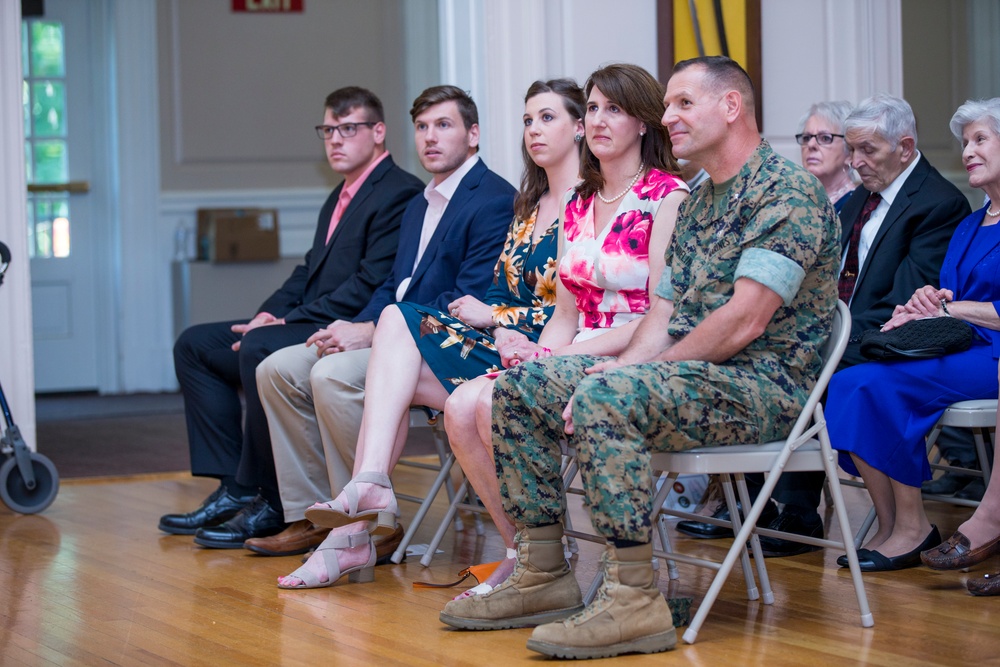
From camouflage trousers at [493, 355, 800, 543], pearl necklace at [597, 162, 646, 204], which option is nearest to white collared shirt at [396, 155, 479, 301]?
pearl necklace at [597, 162, 646, 204]

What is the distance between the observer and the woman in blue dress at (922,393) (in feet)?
10.4

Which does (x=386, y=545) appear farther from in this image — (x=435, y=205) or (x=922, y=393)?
(x=922, y=393)

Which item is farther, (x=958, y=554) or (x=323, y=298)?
(x=323, y=298)

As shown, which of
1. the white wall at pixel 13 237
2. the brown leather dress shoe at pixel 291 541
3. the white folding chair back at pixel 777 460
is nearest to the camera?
the white folding chair back at pixel 777 460

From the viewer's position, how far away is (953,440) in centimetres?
443

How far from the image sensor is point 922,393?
3.18m

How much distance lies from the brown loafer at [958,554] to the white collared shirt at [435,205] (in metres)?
1.75

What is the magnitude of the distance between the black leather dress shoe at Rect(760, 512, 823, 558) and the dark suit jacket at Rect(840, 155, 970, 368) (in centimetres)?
48

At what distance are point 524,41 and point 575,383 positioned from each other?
2.62 meters

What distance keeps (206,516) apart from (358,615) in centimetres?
132

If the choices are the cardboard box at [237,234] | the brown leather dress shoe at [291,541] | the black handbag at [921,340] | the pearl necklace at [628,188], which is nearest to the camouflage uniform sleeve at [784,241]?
the pearl necklace at [628,188]

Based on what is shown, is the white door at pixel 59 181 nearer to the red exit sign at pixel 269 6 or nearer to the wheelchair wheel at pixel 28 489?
the red exit sign at pixel 269 6

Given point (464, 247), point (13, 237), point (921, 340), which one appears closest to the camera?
point (921, 340)

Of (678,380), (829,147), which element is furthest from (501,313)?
(829,147)
